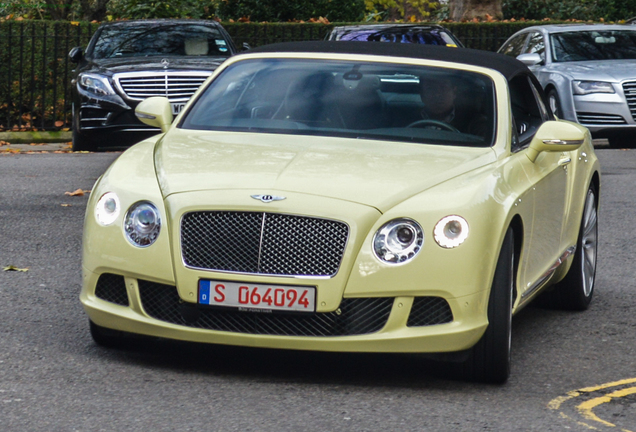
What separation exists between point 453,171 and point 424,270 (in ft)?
2.06

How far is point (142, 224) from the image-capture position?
4941 millimetres

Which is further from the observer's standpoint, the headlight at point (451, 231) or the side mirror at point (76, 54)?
the side mirror at point (76, 54)

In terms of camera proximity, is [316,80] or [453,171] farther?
[316,80]

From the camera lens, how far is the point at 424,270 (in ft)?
15.5

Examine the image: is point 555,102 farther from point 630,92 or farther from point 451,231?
point 451,231

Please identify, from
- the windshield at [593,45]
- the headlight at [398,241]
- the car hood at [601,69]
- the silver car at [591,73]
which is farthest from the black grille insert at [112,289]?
the windshield at [593,45]

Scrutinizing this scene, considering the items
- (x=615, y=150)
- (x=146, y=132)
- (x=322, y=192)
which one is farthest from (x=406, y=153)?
(x=615, y=150)

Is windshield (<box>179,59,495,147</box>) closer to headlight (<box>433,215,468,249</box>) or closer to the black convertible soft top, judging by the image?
the black convertible soft top

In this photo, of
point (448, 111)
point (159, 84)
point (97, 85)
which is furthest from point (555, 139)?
point (97, 85)

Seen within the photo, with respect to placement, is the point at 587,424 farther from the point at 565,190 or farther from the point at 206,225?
the point at 565,190

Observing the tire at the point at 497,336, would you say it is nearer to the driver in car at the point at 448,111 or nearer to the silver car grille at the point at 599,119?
the driver in car at the point at 448,111

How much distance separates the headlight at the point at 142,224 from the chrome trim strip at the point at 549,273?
1.69m

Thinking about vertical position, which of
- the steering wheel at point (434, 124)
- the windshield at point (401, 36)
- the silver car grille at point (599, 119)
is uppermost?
the steering wheel at point (434, 124)

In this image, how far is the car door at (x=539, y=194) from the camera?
5573 millimetres
